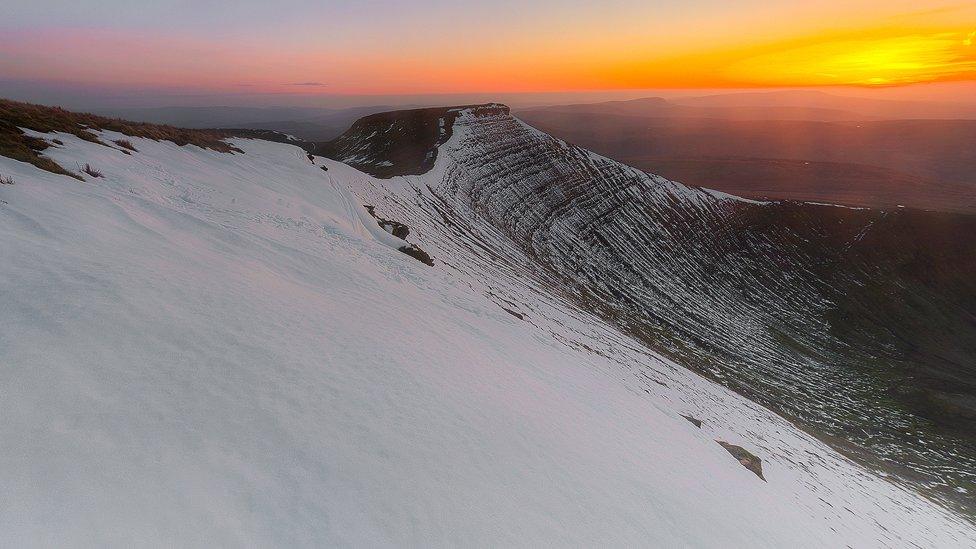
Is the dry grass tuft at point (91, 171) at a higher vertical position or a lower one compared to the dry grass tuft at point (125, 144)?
lower

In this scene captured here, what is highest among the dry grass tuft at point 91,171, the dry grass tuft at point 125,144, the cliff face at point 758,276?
the dry grass tuft at point 125,144

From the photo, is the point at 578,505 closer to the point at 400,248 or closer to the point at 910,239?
the point at 400,248

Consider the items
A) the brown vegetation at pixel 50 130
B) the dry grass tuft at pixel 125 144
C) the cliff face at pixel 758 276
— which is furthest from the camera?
the cliff face at pixel 758 276

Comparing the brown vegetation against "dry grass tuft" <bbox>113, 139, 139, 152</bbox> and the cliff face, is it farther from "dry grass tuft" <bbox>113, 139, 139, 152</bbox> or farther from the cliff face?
the cliff face

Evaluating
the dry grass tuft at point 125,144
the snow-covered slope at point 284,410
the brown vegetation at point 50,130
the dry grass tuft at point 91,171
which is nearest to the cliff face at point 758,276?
the brown vegetation at point 50,130

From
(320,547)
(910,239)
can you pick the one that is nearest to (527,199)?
(320,547)

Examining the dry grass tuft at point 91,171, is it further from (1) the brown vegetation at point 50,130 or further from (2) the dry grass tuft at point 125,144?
(2) the dry grass tuft at point 125,144

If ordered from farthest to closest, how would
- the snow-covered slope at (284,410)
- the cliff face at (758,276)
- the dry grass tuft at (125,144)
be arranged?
the cliff face at (758,276), the dry grass tuft at (125,144), the snow-covered slope at (284,410)

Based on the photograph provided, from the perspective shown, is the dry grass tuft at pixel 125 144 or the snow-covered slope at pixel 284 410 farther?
the dry grass tuft at pixel 125 144
